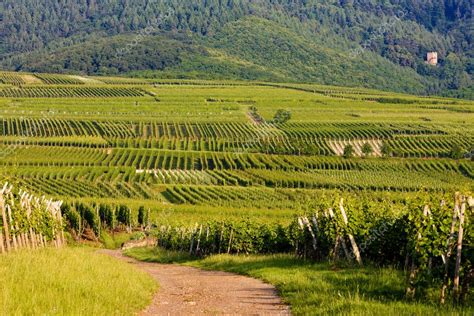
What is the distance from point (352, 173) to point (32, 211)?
73948mm

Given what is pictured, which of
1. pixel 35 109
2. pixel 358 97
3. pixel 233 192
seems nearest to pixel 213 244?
pixel 233 192

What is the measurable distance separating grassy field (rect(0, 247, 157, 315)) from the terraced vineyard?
26.1 ft

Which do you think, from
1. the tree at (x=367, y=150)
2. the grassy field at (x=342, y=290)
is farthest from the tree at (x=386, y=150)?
the grassy field at (x=342, y=290)

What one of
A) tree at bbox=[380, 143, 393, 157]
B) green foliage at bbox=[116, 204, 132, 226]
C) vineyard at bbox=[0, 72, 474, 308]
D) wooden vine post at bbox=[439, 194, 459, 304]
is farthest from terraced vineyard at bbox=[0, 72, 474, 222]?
wooden vine post at bbox=[439, 194, 459, 304]

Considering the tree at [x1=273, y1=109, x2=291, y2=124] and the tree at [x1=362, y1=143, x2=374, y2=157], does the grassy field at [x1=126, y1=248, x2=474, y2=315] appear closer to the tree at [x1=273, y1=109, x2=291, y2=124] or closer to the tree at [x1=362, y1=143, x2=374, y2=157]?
the tree at [x1=362, y1=143, x2=374, y2=157]

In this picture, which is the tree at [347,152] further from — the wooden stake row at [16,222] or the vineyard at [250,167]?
the wooden stake row at [16,222]

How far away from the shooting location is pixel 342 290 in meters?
12.6

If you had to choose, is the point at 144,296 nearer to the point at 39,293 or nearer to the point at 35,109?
the point at 39,293

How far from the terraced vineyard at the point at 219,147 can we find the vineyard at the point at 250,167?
0.33m

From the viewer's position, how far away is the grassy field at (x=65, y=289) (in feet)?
31.2

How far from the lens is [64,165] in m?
86.5

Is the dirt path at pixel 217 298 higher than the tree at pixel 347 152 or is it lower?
higher

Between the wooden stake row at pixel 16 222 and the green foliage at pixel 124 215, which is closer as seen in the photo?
the wooden stake row at pixel 16 222

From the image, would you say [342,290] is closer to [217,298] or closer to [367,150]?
[217,298]
